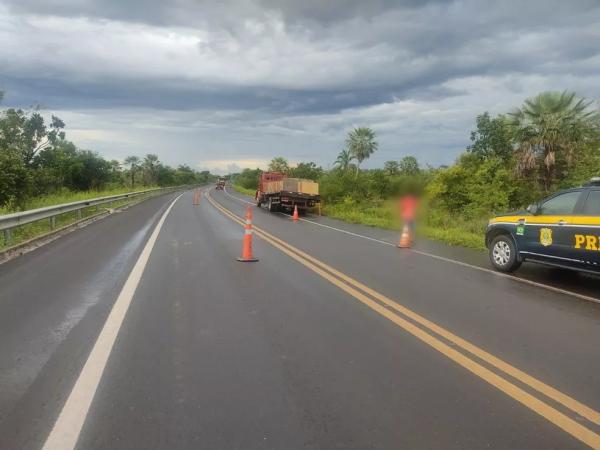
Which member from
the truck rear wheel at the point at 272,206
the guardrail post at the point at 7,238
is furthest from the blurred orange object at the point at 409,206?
the truck rear wheel at the point at 272,206

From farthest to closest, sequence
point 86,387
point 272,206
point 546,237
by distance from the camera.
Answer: point 272,206
point 546,237
point 86,387

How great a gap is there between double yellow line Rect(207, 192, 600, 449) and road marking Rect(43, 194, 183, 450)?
3.19 m

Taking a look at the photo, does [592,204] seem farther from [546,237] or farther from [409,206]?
[409,206]

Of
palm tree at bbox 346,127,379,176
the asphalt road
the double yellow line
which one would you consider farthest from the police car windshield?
palm tree at bbox 346,127,379,176

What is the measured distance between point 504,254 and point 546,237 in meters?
1.16

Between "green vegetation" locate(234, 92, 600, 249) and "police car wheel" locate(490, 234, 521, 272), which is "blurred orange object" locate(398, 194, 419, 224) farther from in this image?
"police car wheel" locate(490, 234, 521, 272)

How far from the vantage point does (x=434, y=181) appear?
2589 centimetres

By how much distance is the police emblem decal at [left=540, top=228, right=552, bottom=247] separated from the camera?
9.03 metres

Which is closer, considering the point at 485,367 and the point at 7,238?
the point at 485,367

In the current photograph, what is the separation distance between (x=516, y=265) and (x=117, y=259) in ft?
26.0

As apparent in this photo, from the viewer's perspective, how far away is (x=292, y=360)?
4.83m

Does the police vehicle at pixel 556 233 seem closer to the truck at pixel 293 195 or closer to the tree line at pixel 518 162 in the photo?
the tree line at pixel 518 162

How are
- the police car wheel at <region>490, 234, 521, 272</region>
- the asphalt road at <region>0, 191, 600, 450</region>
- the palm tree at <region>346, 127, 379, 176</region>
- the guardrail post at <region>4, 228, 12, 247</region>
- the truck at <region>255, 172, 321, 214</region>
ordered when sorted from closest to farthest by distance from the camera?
the asphalt road at <region>0, 191, 600, 450</region>
the police car wheel at <region>490, 234, 521, 272</region>
the guardrail post at <region>4, 228, 12, 247</region>
the truck at <region>255, 172, 321, 214</region>
the palm tree at <region>346, 127, 379, 176</region>

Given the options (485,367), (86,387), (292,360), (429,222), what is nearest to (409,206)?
(429,222)
